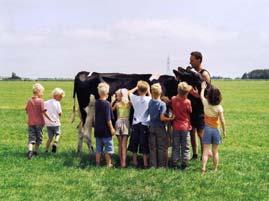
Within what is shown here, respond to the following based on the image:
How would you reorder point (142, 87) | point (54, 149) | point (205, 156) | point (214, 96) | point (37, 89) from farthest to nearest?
point (54, 149)
point (37, 89)
point (142, 87)
point (205, 156)
point (214, 96)

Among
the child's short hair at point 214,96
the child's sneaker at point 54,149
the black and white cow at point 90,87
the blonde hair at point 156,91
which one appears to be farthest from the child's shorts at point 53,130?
the child's short hair at point 214,96

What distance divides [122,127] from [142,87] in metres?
0.96

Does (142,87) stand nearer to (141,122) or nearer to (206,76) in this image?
(141,122)

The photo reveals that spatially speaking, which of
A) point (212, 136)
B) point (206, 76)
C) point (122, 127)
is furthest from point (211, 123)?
point (122, 127)

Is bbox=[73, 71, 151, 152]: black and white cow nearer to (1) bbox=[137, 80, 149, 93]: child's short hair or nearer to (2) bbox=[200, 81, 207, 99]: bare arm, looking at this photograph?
(1) bbox=[137, 80, 149, 93]: child's short hair

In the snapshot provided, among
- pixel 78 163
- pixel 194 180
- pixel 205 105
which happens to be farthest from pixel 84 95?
pixel 194 180

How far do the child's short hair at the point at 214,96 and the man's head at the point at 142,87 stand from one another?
1302mm

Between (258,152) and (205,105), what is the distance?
3.61 m

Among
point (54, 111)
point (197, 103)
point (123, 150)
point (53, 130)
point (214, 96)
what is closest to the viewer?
point (214, 96)

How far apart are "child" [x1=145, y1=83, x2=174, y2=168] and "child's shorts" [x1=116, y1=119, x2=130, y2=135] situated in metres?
0.57

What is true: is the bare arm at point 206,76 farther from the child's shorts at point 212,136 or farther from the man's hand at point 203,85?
the child's shorts at point 212,136

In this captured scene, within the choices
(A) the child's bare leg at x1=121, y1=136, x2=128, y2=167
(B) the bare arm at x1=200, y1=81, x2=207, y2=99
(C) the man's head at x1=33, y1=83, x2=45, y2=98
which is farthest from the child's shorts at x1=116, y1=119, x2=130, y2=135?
(C) the man's head at x1=33, y1=83, x2=45, y2=98

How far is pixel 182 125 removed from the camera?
941 centimetres

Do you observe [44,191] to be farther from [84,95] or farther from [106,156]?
[84,95]
